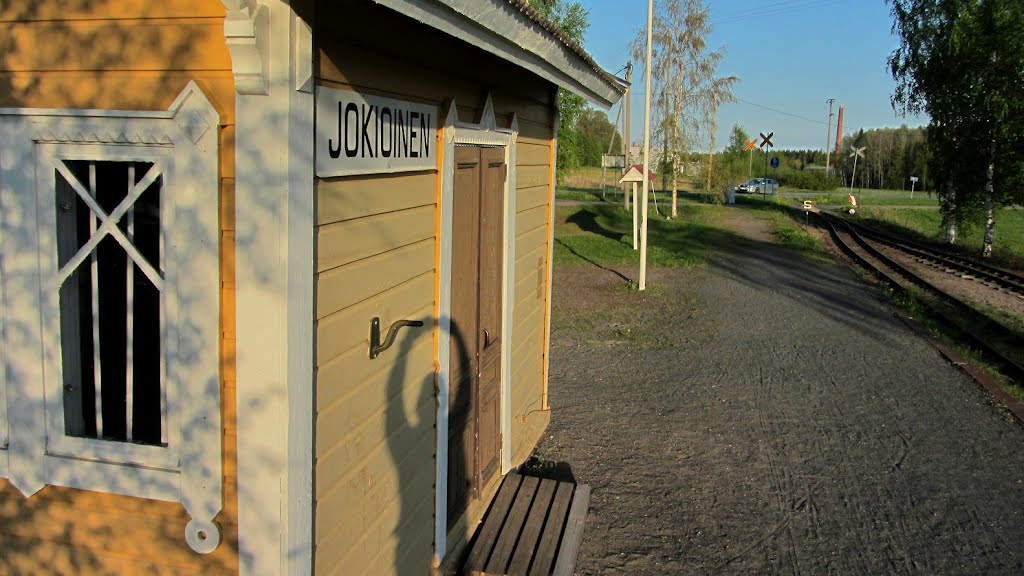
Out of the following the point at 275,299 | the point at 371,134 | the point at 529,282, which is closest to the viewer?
the point at 275,299

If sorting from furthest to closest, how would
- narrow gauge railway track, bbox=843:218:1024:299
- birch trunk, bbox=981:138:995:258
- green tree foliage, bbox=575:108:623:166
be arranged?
green tree foliage, bbox=575:108:623:166 → birch trunk, bbox=981:138:995:258 → narrow gauge railway track, bbox=843:218:1024:299

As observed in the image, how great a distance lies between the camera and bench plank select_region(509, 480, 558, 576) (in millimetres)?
4691

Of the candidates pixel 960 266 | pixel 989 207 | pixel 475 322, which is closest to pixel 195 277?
pixel 475 322

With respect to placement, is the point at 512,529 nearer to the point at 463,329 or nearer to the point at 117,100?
the point at 463,329

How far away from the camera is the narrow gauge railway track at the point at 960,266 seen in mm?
17562

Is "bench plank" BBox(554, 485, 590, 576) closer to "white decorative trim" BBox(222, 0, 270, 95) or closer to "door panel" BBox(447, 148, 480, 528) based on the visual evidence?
"door panel" BBox(447, 148, 480, 528)

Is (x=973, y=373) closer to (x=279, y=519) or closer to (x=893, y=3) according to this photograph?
(x=279, y=519)

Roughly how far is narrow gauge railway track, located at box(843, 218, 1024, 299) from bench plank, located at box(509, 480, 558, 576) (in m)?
13.8

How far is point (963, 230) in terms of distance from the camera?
85.1ft

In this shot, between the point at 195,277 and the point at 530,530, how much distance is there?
3074mm

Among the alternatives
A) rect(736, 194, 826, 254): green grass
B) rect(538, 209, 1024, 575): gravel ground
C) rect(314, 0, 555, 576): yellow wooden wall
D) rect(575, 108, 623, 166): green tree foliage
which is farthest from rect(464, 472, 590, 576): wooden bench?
rect(575, 108, 623, 166): green tree foliage

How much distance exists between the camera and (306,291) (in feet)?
8.98

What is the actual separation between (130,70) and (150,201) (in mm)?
→ 410

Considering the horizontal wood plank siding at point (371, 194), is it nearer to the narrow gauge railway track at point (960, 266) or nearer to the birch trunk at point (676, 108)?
the narrow gauge railway track at point (960, 266)
